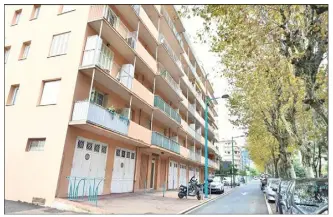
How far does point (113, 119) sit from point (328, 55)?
8577 mm

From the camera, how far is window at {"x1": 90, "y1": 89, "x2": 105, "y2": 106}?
1184 cm

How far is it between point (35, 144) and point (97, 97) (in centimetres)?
352

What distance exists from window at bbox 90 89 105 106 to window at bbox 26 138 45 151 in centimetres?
298

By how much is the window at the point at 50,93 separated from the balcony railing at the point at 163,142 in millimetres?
6612

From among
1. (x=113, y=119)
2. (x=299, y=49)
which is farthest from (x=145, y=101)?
(x=299, y=49)

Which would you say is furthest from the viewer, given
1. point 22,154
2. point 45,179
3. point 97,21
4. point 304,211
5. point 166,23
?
point 166,23

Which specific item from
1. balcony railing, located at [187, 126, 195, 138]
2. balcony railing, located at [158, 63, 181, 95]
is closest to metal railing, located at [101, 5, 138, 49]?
balcony railing, located at [158, 63, 181, 95]

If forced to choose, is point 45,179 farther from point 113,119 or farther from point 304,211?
point 304,211

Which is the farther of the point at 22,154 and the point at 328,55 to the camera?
the point at 22,154

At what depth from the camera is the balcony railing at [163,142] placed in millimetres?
15523

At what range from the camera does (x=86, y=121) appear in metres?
9.65

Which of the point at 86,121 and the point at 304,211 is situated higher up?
the point at 86,121

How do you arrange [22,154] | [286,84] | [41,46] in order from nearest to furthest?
[22,154]
[41,46]
[286,84]

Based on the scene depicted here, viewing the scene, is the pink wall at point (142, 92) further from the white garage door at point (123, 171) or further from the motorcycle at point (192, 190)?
the motorcycle at point (192, 190)
